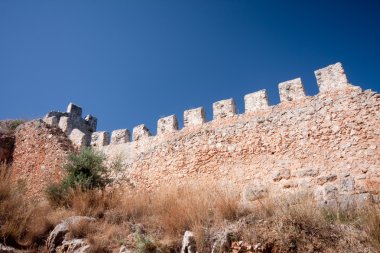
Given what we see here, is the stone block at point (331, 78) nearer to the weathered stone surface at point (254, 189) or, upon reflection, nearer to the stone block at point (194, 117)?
the weathered stone surface at point (254, 189)

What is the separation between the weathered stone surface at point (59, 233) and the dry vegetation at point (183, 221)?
0.50 feet

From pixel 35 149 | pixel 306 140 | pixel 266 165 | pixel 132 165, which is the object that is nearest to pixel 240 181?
pixel 266 165

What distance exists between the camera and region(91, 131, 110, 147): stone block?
14.2 meters

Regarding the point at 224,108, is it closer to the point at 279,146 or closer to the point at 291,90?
the point at 291,90

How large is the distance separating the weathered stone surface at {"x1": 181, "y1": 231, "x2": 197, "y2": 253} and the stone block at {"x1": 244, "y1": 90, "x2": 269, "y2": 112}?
736 centimetres

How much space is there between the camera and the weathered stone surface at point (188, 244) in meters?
4.84

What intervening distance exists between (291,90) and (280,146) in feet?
8.31

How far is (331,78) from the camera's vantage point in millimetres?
10617

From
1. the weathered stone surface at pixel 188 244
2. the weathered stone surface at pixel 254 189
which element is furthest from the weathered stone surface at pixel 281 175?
the weathered stone surface at pixel 188 244

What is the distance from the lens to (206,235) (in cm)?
509

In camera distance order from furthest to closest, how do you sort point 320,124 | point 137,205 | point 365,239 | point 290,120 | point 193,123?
point 193,123 → point 290,120 → point 320,124 → point 137,205 → point 365,239

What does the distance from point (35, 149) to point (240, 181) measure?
325 inches

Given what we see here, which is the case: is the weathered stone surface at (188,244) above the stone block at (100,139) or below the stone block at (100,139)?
below

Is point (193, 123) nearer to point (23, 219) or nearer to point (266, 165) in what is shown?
point (266, 165)
